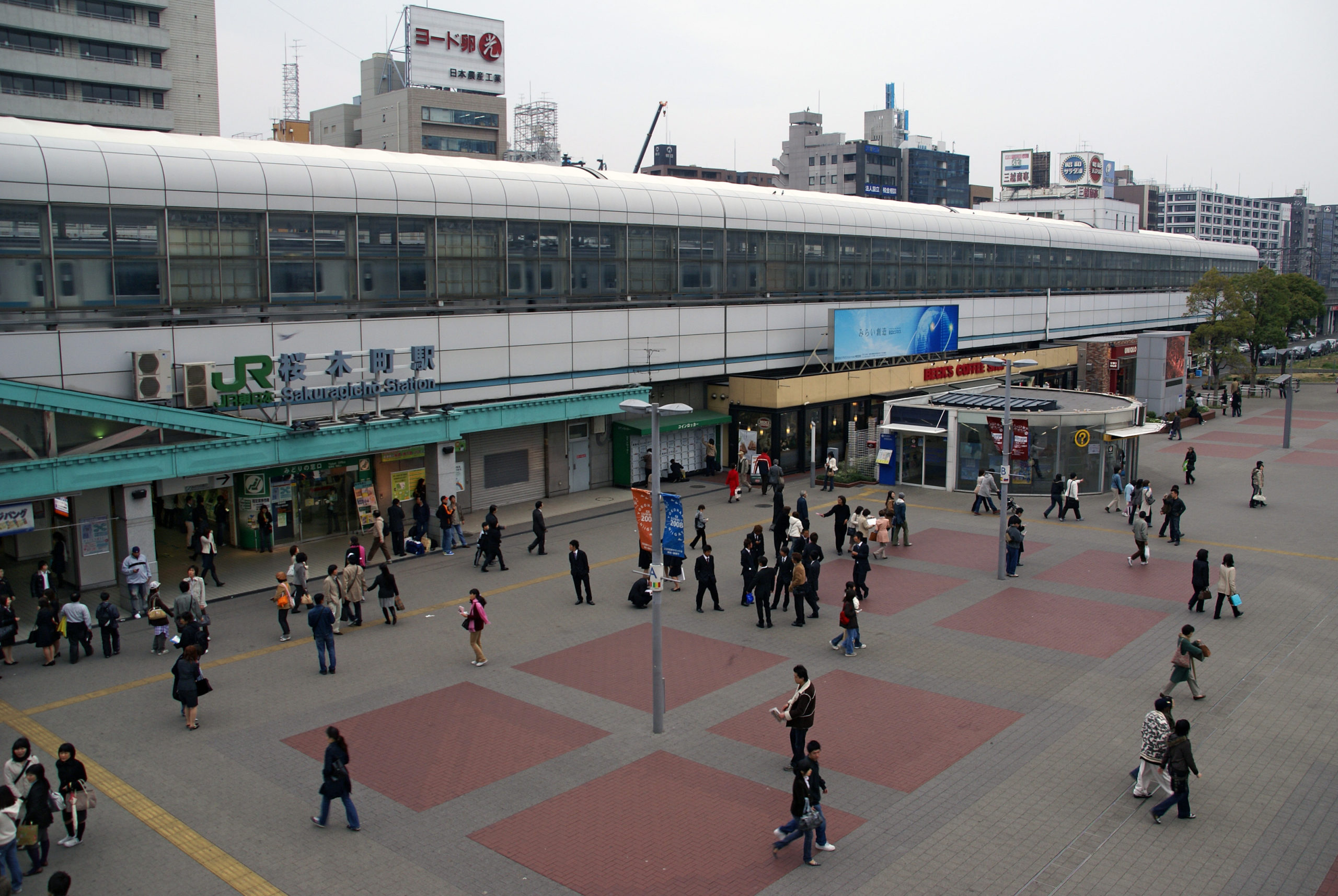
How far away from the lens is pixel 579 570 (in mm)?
23297

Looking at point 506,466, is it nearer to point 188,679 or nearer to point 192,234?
point 192,234

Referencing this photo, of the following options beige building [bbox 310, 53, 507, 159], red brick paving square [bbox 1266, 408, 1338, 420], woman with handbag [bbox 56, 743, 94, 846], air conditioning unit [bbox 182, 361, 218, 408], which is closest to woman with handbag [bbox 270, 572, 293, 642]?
air conditioning unit [bbox 182, 361, 218, 408]

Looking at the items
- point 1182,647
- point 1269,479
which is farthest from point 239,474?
point 1269,479

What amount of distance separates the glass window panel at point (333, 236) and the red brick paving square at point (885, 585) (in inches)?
608

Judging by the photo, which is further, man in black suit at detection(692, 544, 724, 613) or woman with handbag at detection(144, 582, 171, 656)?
man in black suit at detection(692, 544, 724, 613)

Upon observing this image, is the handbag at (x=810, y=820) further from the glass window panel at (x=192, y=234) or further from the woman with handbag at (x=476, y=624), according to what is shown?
the glass window panel at (x=192, y=234)

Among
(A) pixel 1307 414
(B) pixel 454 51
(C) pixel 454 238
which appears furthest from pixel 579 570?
(B) pixel 454 51

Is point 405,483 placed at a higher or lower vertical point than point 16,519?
lower

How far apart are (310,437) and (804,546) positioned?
12.6 m

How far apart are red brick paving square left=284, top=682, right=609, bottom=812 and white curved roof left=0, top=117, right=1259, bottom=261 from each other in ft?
47.2

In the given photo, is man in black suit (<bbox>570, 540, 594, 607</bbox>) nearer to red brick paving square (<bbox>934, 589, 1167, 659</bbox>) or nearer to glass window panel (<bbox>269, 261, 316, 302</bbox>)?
red brick paving square (<bbox>934, 589, 1167, 659</bbox>)

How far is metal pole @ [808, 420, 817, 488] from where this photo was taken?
122 feet

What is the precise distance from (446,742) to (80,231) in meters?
15.4

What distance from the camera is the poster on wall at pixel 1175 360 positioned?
54719 mm
